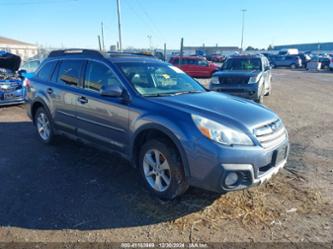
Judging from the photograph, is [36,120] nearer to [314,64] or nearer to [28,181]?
[28,181]

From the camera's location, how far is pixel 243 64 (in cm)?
1157

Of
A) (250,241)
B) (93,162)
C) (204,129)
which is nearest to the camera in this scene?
(250,241)

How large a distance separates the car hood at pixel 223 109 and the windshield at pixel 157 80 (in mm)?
312

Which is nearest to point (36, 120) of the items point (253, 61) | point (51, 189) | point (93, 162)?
point (93, 162)

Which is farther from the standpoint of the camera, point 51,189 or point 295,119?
point 295,119

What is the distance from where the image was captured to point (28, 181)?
172 inches

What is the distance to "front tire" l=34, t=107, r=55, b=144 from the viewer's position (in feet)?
19.0

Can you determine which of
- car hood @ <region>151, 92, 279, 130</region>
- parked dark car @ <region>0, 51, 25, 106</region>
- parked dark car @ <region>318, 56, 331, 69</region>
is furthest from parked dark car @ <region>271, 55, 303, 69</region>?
car hood @ <region>151, 92, 279, 130</region>

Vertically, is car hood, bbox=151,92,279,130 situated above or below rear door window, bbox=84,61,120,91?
below

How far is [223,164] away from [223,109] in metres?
0.86

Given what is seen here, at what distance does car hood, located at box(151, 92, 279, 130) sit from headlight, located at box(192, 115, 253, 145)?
104 mm

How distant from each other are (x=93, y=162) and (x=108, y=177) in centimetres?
69

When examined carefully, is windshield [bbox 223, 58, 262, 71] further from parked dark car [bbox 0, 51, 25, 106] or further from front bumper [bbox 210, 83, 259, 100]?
parked dark car [bbox 0, 51, 25, 106]

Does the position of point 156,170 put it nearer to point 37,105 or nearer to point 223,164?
point 223,164
